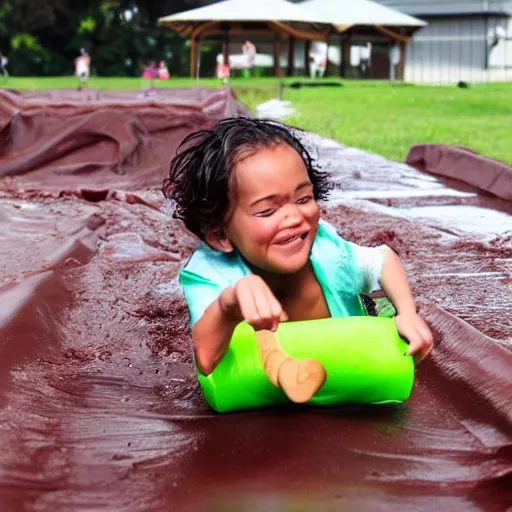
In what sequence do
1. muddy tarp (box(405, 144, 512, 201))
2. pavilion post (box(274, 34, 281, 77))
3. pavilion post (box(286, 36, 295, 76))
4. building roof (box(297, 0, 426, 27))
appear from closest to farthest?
muddy tarp (box(405, 144, 512, 201)), building roof (box(297, 0, 426, 27)), pavilion post (box(274, 34, 281, 77)), pavilion post (box(286, 36, 295, 76))

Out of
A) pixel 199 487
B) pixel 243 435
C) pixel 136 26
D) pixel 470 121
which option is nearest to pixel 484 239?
pixel 243 435

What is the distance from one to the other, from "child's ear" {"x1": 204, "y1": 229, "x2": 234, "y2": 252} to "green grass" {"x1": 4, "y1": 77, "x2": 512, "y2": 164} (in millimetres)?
5018

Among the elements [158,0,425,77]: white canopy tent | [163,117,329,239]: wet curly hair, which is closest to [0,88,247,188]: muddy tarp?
[163,117,329,239]: wet curly hair

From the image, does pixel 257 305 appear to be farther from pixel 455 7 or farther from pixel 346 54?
pixel 455 7

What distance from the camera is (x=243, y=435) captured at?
1925 millimetres

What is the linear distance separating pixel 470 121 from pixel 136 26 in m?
19.4

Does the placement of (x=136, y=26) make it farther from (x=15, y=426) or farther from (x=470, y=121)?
(x=15, y=426)

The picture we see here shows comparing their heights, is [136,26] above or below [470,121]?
above

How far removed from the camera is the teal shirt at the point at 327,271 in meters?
2.14

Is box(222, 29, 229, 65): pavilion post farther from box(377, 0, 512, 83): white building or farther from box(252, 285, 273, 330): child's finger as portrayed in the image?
box(252, 285, 273, 330): child's finger

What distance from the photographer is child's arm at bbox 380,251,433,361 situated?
2.00m

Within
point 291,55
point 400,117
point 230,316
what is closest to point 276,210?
point 230,316

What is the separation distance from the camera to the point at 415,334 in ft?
6.59

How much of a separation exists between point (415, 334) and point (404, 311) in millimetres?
78
